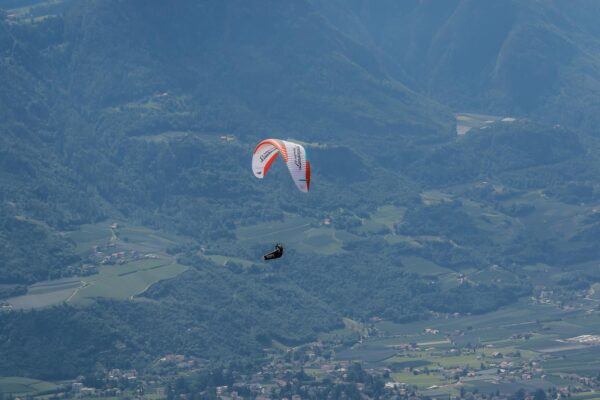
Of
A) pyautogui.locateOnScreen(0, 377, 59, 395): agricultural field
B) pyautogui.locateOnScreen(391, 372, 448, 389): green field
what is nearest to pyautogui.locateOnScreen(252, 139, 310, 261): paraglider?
pyautogui.locateOnScreen(0, 377, 59, 395): agricultural field

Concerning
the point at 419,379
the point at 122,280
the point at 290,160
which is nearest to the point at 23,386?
the point at 122,280

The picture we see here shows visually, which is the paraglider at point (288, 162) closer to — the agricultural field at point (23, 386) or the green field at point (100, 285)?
the agricultural field at point (23, 386)

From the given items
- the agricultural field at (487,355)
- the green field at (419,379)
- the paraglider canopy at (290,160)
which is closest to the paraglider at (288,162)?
the paraglider canopy at (290,160)

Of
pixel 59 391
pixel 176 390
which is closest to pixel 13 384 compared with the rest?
pixel 59 391

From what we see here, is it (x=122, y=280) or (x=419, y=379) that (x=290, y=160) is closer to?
(x=419, y=379)

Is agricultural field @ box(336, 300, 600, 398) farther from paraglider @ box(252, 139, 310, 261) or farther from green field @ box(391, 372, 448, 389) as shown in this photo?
paraglider @ box(252, 139, 310, 261)

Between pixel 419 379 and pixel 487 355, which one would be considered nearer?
pixel 419 379

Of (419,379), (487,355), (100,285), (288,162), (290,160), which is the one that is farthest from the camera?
(100,285)

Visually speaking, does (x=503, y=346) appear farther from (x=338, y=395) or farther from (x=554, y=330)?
(x=338, y=395)
